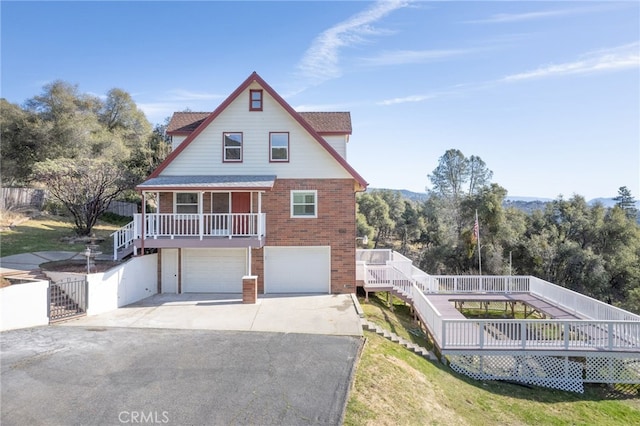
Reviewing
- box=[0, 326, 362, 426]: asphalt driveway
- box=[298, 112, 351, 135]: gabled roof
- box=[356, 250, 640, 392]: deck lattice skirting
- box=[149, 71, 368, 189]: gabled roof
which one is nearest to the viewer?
box=[0, 326, 362, 426]: asphalt driveway

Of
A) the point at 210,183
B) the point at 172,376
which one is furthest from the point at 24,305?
the point at 210,183

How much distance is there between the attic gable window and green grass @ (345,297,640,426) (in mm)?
10739

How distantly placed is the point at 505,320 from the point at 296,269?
845cm

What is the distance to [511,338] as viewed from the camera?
1117 cm

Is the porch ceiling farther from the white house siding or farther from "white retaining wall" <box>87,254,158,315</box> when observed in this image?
"white retaining wall" <box>87,254,158,315</box>

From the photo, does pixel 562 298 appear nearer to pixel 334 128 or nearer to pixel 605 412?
pixel 605 412

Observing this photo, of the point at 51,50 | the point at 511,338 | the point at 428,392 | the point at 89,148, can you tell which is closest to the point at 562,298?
the point at 511,338

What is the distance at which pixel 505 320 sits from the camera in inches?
426

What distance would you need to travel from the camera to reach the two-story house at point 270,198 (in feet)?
50.9

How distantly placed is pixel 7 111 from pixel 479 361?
40.4 metres

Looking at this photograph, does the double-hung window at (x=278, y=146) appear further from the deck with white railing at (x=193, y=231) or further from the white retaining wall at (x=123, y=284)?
the white retaining wall at (x=123, y=284)

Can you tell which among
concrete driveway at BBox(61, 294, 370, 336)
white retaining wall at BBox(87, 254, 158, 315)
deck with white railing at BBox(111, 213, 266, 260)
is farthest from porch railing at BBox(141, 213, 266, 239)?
concrete driveway at BBox(61, 294, 370, 336)

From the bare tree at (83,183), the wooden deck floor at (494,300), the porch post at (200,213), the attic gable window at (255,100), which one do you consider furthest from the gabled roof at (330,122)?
the bare tree at (83,183)

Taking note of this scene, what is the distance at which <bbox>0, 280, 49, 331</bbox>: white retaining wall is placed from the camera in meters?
9.90
